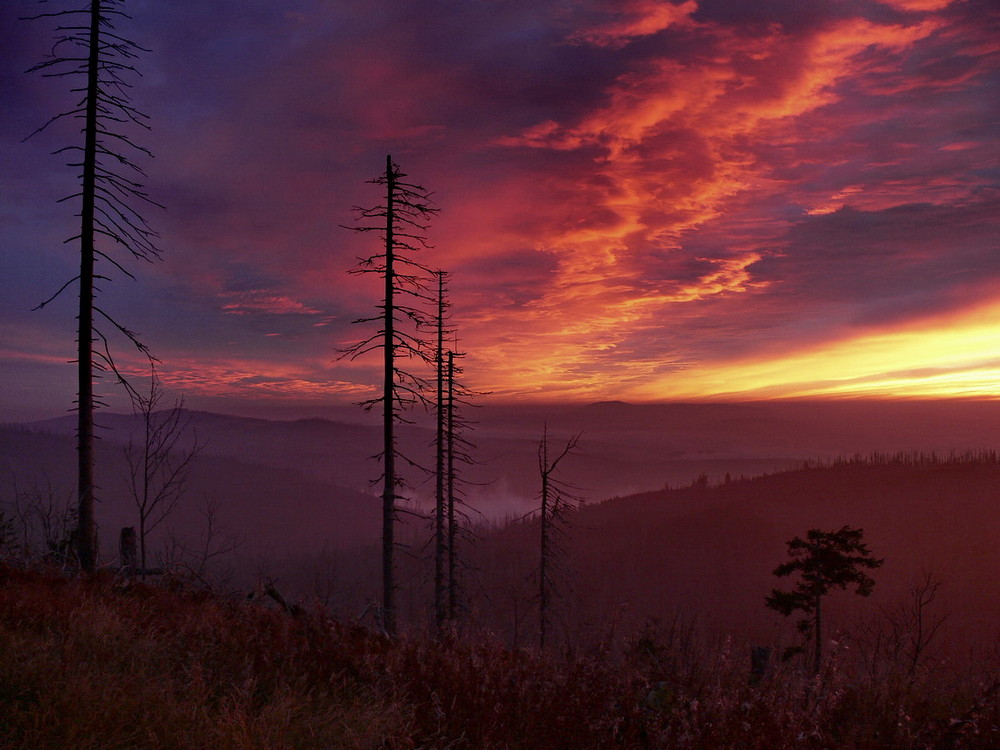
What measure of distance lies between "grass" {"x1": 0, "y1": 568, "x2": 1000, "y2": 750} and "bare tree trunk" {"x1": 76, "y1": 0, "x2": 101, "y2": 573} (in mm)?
5964

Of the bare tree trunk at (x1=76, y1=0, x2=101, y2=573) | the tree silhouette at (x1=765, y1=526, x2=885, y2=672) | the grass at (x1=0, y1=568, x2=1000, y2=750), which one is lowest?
the tree silhouette at (x1=765, y1=526, x2=885, y2=672)

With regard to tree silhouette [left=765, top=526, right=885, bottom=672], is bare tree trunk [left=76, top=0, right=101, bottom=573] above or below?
above

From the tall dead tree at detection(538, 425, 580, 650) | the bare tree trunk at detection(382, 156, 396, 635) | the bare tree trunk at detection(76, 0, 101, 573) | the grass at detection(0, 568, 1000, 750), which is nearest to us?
the grass at detection(0, 568, 1000, 750)

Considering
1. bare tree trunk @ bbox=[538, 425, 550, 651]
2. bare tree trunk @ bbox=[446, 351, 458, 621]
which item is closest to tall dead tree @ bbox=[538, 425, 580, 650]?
bare tree trunk @ bbox=[538, 425, 550, 651]

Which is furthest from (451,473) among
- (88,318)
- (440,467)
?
(88,318)

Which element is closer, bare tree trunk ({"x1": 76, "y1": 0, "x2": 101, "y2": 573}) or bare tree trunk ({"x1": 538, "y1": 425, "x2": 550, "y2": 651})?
bare tree trunk ({"x1": 76, "y1": 0, "x2": 101, "y2": 573})

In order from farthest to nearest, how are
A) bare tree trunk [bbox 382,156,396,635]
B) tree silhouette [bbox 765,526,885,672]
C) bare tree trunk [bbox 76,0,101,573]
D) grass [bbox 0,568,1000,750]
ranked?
tree silhouette [bbox 765,526,885,672] < bare tree trunk [bbox 382,156,396,635] < bare tree trunk [bbox 76,0,101,573] < grass [bbox 0,568,1000,750]

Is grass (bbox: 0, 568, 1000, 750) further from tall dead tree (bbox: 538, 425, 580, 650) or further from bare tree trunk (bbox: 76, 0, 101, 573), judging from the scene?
tall dead tree (bbox: 538, 425, 580, 650)

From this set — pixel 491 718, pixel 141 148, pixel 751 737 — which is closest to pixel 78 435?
pixel 141 148

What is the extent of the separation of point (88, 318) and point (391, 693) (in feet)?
41.3

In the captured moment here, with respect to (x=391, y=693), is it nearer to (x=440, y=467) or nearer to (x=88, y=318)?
(x=88, y=318)

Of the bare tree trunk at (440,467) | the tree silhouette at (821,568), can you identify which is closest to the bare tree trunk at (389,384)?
the bare tree trunk at (440,467)

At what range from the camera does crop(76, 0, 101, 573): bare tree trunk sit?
1297 centimetres

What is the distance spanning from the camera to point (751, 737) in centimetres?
502
